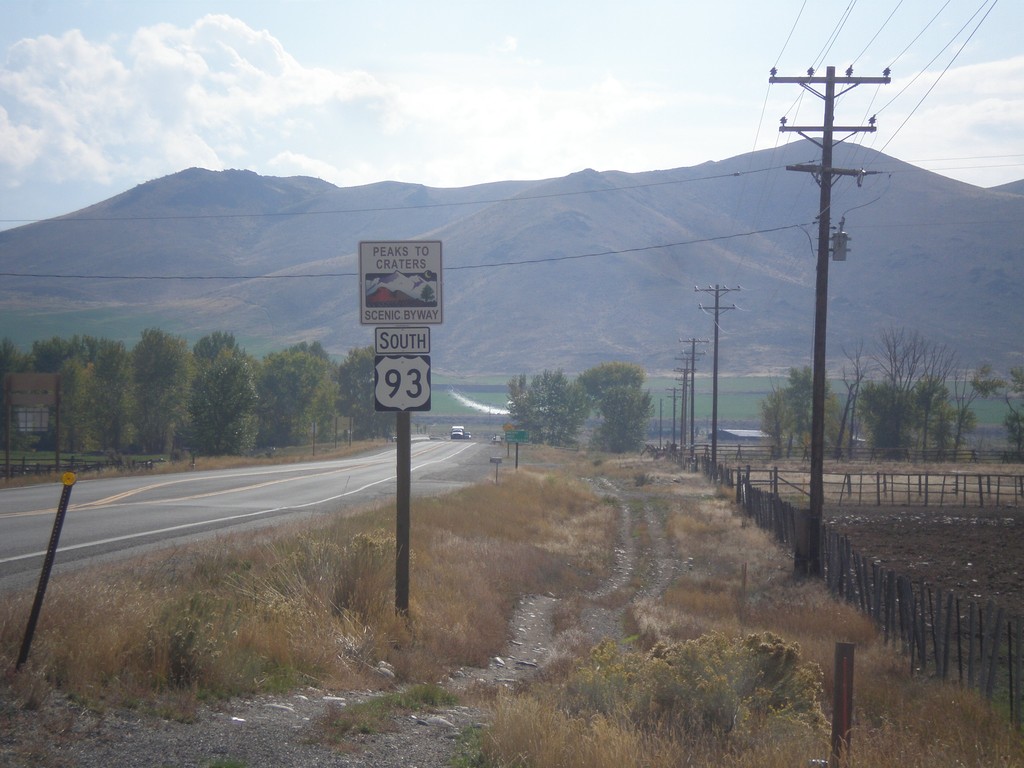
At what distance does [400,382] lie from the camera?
9.56 metres

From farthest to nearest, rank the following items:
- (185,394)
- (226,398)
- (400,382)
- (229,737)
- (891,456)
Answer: (185,394) → (891,456) → (226,398) → (400,382) → (229,737)

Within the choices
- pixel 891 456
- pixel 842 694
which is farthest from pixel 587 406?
pixel 842 694

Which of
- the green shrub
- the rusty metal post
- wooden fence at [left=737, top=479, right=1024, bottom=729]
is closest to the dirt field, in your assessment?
wooden fence at [left=737, top=479, right=1024, bottom=729]

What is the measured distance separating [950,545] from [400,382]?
70.5ft

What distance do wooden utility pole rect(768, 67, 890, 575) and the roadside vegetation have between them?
603 cm

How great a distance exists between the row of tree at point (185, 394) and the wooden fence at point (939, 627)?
142 feet

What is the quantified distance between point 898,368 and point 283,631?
319ft

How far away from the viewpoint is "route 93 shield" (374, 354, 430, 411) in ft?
31.3

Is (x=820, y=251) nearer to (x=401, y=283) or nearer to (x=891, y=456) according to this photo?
(x=401, y=283)

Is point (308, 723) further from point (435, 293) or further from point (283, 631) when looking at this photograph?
point (435, 293)

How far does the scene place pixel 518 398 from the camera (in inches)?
4840

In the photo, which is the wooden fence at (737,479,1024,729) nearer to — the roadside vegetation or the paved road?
the roadside vegetation

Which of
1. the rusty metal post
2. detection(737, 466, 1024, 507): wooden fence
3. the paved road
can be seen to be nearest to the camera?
the rusty metal post

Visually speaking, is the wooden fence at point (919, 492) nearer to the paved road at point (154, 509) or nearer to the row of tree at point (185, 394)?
the paved road at point (154, 509)
